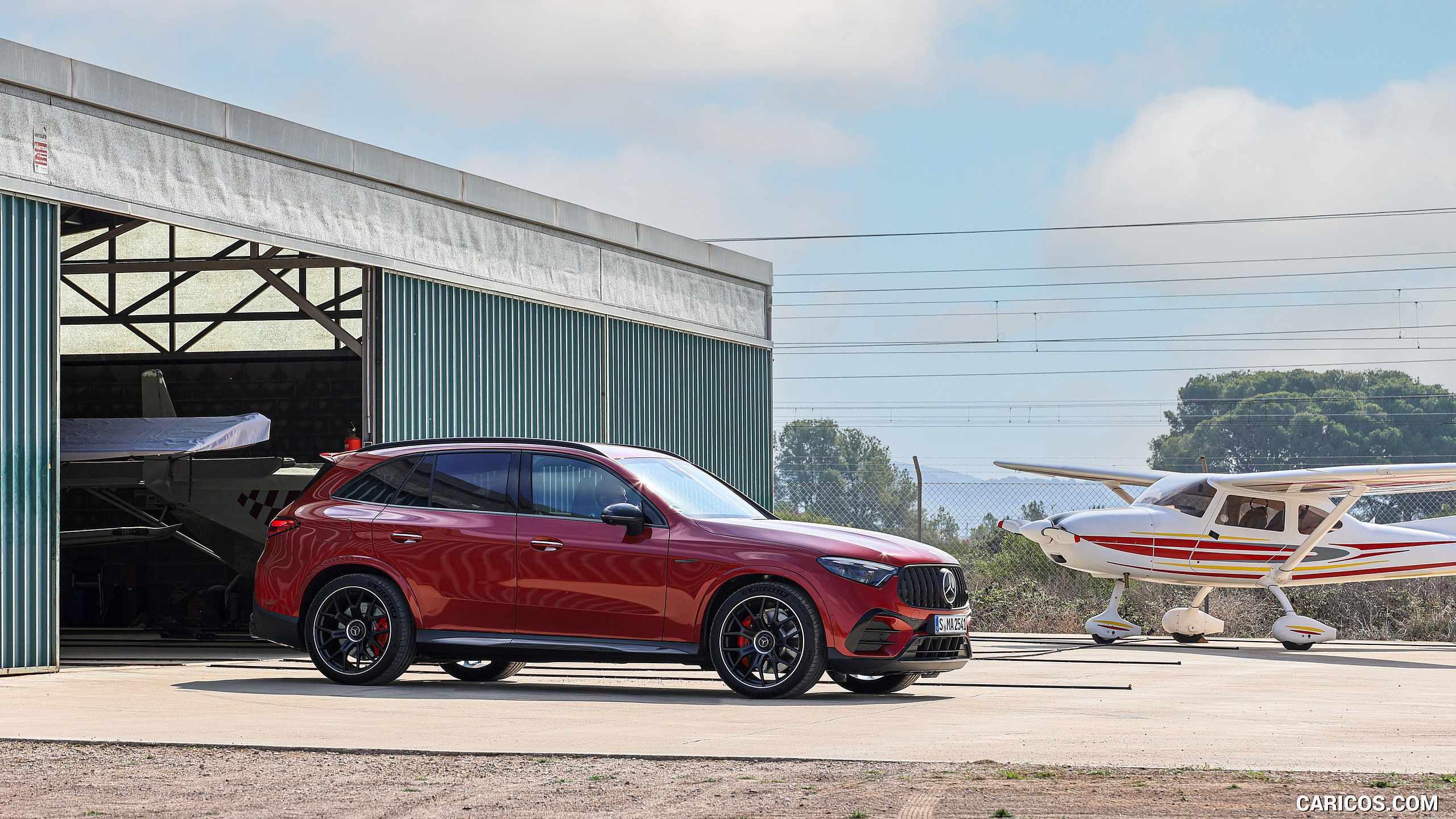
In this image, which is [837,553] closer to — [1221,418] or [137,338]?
[137,338]

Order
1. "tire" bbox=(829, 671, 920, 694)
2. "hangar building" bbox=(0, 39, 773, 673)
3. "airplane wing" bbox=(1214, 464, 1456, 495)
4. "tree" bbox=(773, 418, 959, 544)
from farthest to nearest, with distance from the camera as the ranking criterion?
1. "tree" bbox=(773, 418, 959, 544)
2. "airplane wing" bbox=(1214, 464, 1456, 495)
3. "hangar building" bbox=(0, 39, 773, 673)
4. "tire" bbox=(829, 671, 920, 694)

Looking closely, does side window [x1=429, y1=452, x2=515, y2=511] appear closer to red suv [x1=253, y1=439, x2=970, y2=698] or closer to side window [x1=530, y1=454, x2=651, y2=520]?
red suv [x1=253, y1=439, x2=970, y2=698]

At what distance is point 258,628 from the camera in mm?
10852

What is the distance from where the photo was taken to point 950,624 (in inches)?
392

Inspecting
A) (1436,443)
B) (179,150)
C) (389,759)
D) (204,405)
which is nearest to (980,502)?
(204,405)

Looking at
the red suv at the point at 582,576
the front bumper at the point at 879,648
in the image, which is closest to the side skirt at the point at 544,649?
the red suv at the point at 582,576

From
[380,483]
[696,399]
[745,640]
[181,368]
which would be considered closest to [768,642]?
[745,640]

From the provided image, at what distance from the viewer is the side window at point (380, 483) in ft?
35.4

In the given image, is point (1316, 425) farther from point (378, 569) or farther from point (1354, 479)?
point (378, 569)

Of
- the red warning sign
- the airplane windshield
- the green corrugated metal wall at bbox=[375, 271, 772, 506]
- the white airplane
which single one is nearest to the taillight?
the red warning sign

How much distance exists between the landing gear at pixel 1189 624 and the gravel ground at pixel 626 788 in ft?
36.1

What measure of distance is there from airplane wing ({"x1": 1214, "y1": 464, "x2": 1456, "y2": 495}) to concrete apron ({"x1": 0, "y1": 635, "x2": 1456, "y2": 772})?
2366 mm

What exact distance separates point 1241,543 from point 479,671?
30.0 ft

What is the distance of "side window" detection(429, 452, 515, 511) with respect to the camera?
10.5 metres
